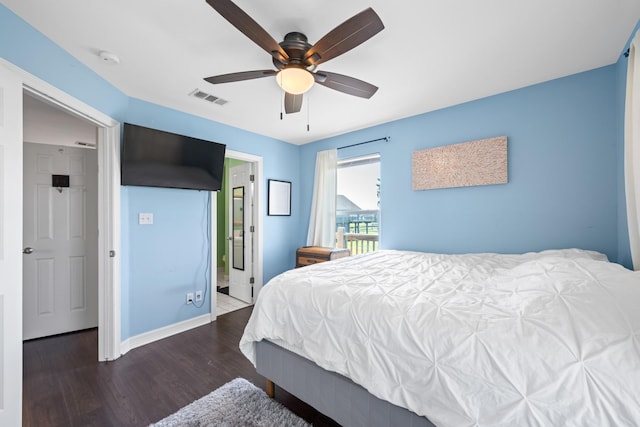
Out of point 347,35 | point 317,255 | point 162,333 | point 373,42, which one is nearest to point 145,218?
point 162,333

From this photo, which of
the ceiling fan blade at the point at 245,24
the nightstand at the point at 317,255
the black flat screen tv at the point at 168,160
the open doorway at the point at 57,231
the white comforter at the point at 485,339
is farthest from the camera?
the nightstand at the point at 317,255

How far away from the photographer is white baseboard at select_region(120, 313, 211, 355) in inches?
97.1

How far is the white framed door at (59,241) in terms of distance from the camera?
106 inches

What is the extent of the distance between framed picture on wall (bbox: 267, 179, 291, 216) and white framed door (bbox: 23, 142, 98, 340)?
211cm

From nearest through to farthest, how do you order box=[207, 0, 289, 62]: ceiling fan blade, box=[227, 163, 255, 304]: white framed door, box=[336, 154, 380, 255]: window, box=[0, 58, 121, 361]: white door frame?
box=[207, 0, 289, 62]: ceiling fan blade, box=[0, 58, 121, 361]: white door frame, box=[336, 154, 380, 255]: window, box=[227, 163, 255, 304]: white framed door

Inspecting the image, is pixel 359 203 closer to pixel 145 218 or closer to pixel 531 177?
pixel 531 177

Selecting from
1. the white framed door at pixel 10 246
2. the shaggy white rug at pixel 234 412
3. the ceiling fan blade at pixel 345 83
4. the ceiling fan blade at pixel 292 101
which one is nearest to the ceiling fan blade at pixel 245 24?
the ceiling fan blade at pixel 345 83

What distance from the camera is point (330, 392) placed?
140cm

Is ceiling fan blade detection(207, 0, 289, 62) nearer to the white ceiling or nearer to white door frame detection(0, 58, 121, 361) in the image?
the white ceiling

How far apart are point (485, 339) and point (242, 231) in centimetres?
362

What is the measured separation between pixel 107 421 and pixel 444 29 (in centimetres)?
328

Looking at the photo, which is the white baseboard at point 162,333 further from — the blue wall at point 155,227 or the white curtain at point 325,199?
the white curtain at point 325,199

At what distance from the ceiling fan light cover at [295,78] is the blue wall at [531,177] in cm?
191

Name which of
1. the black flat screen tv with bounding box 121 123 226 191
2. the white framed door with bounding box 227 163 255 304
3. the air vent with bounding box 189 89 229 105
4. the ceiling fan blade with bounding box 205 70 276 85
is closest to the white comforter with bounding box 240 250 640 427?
the ceiling fan blade with bounding box 205 70 276 85
